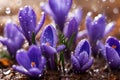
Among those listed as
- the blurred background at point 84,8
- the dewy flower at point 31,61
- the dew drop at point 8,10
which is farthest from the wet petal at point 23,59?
the dew drop at point 8,10

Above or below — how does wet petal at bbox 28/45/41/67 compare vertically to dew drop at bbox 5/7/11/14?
below

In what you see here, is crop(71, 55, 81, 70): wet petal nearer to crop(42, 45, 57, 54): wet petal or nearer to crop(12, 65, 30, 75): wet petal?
crop(42, 45, 57, 54): wet petal

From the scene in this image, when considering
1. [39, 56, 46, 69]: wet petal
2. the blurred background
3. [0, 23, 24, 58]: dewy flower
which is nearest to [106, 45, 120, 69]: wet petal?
[39, 56, 46, 69]: wet petal

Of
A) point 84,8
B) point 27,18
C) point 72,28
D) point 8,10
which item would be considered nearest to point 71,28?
point 72,28

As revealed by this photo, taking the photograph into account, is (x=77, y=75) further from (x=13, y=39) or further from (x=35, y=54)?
(x=13, y=39)

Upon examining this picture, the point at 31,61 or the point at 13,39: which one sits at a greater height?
the point at 13,39

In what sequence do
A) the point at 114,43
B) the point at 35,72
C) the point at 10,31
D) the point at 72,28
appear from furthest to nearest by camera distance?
the point at 10,31 < the point at 72,28 < the point at 114,43 < the point at 35,72

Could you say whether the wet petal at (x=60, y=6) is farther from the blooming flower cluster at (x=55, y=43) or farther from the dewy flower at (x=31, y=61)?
the dewy flower at (x=31, y=61)

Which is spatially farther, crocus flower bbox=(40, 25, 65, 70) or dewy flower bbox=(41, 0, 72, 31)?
dewy flower bbox=(41, 0, 72, 31)
